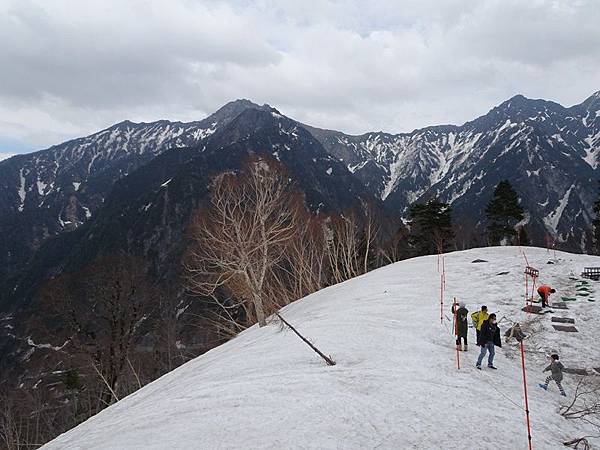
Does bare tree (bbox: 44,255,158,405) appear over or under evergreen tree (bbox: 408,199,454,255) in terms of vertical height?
under

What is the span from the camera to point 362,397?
939cm

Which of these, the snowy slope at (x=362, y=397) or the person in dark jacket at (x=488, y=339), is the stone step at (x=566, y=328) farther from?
the person in dark jacket at (x=488, y=339)

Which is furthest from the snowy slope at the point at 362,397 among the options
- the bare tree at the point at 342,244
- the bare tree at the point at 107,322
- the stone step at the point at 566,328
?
the bare tree at the point at 342,244

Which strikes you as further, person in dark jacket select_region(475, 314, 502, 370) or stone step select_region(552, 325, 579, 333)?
stone step select_region(552, 325, 579, 333)

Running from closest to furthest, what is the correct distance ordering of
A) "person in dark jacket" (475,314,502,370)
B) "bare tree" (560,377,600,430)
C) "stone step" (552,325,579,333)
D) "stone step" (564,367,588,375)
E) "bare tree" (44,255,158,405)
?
"bare tree" (560,377,600,430), "person in dark jacket" (475,314,502,370), "stone step" (564,367,588,375), "stone step" (552,325,579,333), "bare tree" (44,255,158,405)

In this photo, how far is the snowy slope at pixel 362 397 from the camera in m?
7.96

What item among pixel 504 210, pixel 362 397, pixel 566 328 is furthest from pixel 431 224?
pixel 362 397

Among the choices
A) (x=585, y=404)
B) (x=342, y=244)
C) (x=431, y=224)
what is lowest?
(x=585, y=404)

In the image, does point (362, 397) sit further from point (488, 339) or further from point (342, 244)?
point (342, 244)

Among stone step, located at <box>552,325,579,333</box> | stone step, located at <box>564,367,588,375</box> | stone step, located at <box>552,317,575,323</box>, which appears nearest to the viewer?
stone step, located at <box>564,367,588,375</box>

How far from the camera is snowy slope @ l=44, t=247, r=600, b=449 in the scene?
796 centimetres

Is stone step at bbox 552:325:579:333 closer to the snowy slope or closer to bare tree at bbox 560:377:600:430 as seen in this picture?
the snowy slope

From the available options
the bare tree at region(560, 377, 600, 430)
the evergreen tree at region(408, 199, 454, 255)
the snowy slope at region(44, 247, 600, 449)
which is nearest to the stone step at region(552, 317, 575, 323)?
the snowy slope at region(44, 247, 600, 449)

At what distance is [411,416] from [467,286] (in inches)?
572
